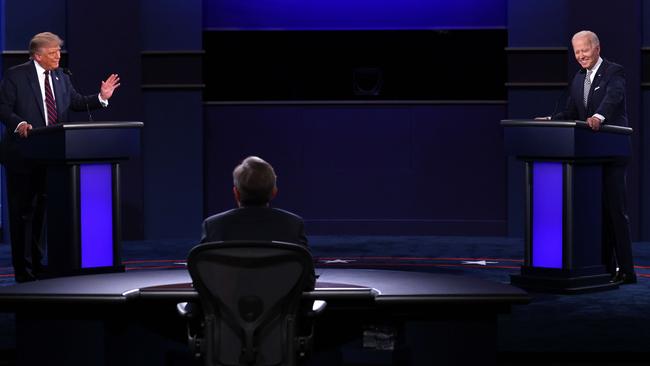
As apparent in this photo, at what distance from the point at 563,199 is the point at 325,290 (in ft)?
11.3

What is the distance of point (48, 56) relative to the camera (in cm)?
802

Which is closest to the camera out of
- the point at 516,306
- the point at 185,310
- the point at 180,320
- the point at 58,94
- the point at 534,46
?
the point at 185,310

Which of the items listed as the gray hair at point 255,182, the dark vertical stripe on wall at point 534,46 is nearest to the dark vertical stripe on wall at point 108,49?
the dark vertical stripe on wall at point 534,46

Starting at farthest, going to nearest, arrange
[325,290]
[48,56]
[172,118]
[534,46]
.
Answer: [172,118]
[534,46]
[48,56]
[325,290]

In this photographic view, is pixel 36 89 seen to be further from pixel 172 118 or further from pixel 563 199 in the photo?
pixel 563 199

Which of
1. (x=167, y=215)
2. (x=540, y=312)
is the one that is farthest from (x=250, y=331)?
(x=167, y=215)

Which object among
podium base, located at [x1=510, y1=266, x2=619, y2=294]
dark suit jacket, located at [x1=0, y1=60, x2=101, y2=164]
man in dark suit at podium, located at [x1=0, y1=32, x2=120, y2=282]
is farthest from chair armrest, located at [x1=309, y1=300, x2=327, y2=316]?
dark suit jacket, located at [x1=0, y1=60, x2=101, y2=164]

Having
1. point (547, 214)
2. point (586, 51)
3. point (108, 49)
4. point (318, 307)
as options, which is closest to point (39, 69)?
point (108, 49)

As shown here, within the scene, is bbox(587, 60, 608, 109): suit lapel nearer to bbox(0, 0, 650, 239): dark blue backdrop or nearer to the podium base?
the podium base

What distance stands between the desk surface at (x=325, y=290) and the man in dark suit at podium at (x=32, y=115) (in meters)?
2.85

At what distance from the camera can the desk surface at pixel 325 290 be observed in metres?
4.71

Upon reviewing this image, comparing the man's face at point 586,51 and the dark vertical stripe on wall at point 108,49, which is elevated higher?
the dark vertical stripe on wall at point 108,49

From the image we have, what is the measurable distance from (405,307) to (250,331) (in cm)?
79

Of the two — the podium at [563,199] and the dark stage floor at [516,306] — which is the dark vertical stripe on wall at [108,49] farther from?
the podium at [563,199]
